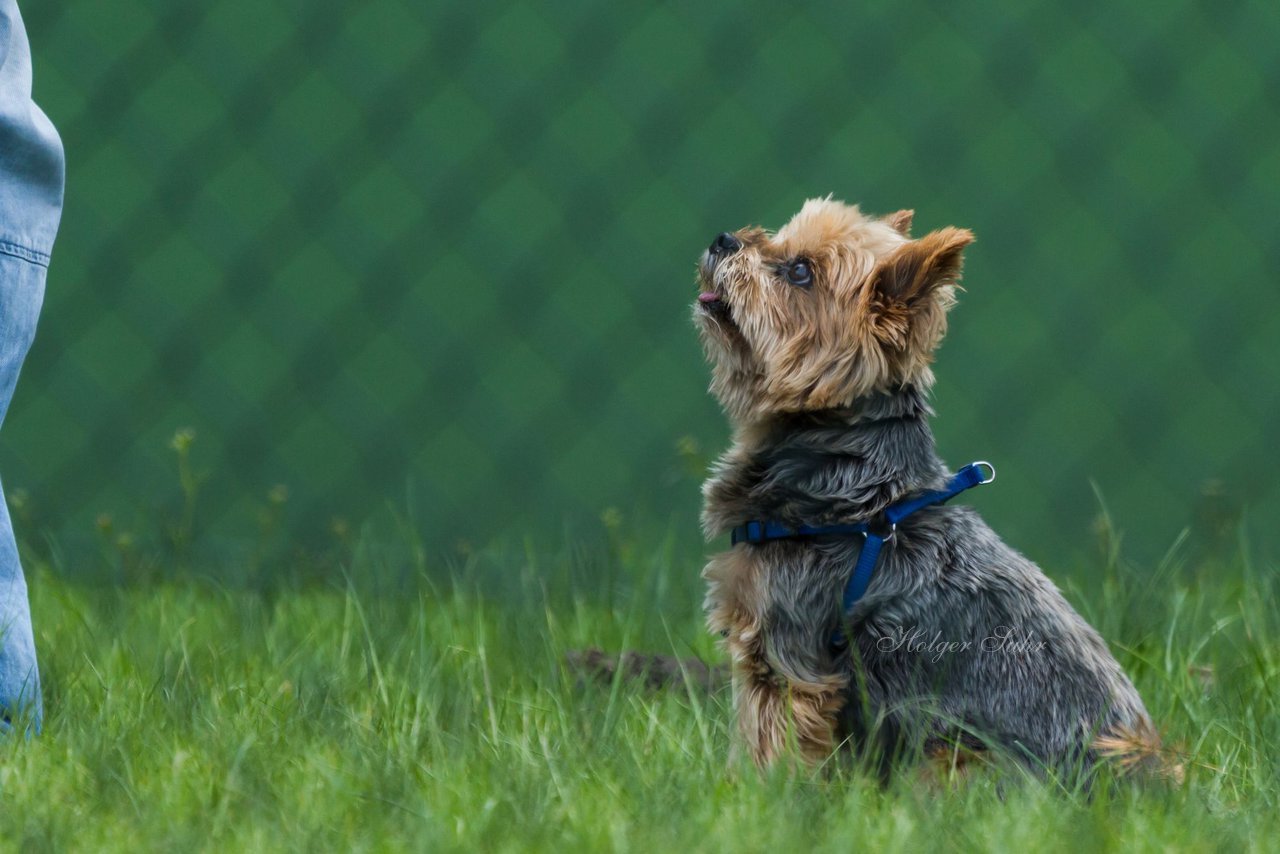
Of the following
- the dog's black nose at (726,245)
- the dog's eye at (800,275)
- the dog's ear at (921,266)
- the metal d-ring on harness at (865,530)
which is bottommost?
the metal d-ring on harness at (865,530)

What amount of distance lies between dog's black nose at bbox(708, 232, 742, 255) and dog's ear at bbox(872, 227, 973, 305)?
14.4 inches

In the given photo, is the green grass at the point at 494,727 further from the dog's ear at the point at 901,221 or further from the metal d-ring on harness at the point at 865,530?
the dog's ear at the point at 901,221

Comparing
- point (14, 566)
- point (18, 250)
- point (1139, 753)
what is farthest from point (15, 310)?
point (1139, 753)

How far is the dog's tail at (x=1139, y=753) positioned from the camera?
2.76m

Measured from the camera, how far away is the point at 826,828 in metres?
2.51

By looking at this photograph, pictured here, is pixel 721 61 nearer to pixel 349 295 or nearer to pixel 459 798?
pixel 349 295

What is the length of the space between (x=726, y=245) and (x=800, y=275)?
0.68 ft

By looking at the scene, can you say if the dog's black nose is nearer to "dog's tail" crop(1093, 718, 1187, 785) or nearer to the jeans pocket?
"dog's tail" crop(1093, 718, 1187, 785)

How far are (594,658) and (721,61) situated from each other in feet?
6.40

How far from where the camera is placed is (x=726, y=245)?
330 cm

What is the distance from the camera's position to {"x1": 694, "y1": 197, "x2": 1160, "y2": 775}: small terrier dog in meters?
2.83

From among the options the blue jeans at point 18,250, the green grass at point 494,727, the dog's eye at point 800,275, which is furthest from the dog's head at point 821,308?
the blue jeans at point 18,250

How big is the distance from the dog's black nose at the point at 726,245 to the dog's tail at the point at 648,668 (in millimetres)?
1007

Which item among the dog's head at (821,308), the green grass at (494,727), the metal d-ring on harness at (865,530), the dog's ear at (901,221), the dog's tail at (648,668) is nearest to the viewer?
the green grass at (494,727)
